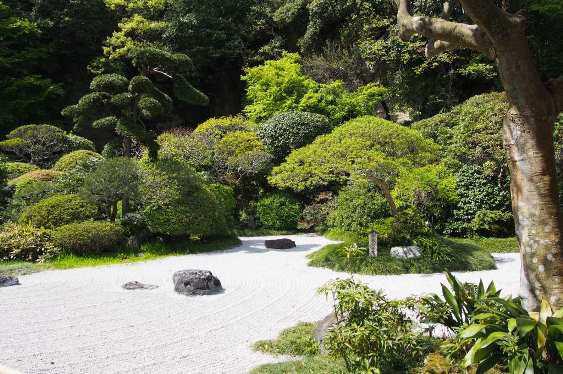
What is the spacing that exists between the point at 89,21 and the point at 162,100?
13.5 m

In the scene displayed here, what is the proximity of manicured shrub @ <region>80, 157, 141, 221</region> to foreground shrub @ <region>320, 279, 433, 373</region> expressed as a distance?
28.4 feet

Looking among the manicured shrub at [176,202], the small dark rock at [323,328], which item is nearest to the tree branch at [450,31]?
the small dark rock at [323,328]

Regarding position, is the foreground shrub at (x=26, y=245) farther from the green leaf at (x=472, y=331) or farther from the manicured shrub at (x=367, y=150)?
the green leaf at (x=472, y=331)

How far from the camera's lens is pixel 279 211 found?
15.7m

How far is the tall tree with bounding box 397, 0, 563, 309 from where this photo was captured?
11.4 ft

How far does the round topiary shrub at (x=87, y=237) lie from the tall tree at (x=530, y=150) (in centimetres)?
917

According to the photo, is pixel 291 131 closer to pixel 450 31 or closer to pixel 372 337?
pixel 450 31

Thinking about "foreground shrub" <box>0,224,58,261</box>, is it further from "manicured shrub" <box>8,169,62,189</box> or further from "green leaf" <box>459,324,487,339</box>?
"green leaf" <box>459,324,487,339</box>

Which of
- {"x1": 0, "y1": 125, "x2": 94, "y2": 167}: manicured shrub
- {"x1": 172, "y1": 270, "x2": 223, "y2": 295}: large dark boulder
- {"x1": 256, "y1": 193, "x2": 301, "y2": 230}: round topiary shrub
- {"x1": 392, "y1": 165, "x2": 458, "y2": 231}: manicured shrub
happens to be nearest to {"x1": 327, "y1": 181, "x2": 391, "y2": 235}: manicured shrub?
{"x1": 392, "y1": 165, "x2": 458, "y2": 231}: manicured shrub

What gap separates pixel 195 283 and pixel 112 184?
5184 mm

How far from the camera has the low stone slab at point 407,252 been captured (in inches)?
360

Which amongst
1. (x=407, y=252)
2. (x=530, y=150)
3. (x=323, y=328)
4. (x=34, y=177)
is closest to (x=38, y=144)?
(x=34, y=177)

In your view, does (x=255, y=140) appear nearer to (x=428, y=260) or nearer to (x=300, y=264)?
(x=300, y=264)

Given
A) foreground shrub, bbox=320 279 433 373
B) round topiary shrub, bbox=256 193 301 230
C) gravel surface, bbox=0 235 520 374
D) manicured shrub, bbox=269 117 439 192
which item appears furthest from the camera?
round topiary shrub, bbox=256 193 301 230
